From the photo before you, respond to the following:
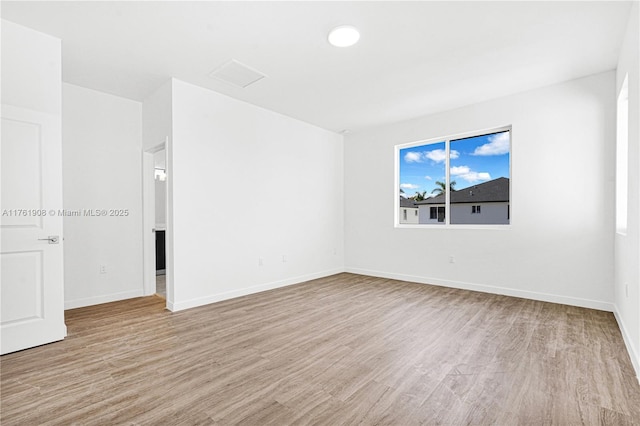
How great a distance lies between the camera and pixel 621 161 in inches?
126

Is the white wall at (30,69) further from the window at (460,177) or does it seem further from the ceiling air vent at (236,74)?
the window at (460,177)

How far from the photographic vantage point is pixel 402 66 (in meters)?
3.35

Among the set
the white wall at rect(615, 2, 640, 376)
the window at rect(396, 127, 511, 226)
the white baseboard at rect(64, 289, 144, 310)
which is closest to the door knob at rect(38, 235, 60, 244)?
the white baseboard at rect(64, 289, 144, 310)

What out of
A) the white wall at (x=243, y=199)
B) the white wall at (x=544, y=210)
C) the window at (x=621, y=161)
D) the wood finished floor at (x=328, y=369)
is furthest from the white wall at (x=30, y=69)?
the window at (x=621, y=161)

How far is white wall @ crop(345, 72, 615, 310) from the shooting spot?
3568mm

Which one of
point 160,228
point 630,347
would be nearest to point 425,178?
point 630,347

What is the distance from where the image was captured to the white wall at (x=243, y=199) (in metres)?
3.75

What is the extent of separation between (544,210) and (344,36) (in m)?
3.31

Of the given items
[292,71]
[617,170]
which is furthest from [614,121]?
[292,71]

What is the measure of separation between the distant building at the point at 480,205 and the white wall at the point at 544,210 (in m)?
0.24

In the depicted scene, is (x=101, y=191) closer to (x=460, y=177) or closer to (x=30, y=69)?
(x=30, y=69)

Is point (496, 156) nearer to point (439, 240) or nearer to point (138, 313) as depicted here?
point (439, 240)

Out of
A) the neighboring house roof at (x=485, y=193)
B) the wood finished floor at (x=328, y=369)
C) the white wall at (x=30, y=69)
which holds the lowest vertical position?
the wood finished floor at (x=328, y=369)

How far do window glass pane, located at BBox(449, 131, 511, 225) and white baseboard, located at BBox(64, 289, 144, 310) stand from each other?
490 centimetres
